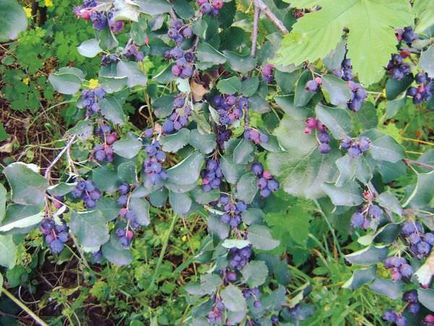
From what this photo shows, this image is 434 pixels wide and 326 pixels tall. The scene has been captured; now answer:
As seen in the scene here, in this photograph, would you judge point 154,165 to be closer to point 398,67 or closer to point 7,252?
A: point 7,252

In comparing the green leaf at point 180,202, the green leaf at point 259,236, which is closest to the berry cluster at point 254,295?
the green leaf at point 259,236

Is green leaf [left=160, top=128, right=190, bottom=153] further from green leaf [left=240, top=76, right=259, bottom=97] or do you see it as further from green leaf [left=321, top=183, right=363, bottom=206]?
green leaf [left=321, top=183, right=363, bottom=206]

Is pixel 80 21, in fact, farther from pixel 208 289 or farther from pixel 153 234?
pixel 208 289

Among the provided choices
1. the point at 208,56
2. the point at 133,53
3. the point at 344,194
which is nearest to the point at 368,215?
the point at 344,194

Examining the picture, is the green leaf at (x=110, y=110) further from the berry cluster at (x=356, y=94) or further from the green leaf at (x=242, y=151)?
the berry cluster at (x=356, y=94)

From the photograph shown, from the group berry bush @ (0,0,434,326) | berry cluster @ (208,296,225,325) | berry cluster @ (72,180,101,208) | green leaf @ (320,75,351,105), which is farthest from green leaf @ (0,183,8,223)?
green leaf @ (320,75,351,105)

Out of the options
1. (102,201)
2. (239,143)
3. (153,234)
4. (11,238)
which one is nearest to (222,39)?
(239,143)
